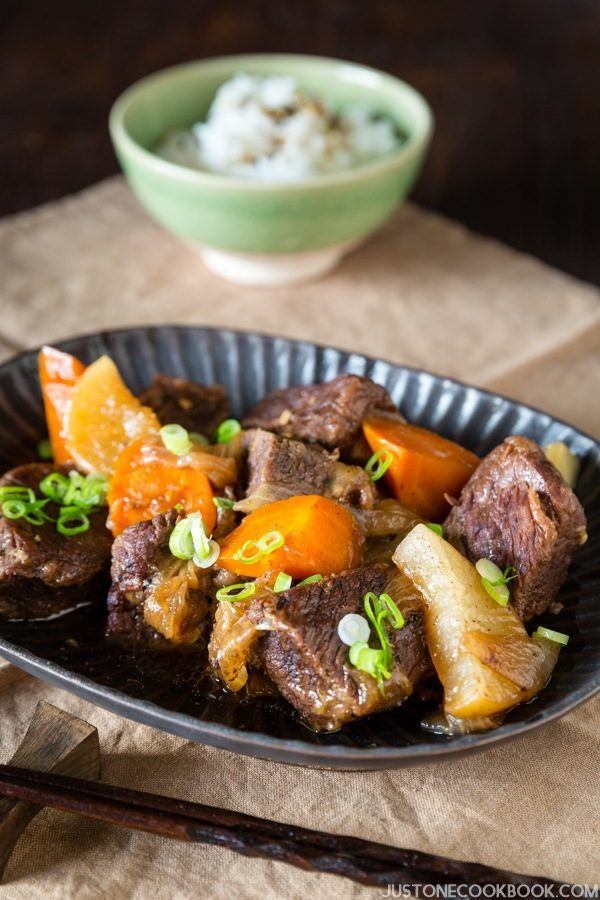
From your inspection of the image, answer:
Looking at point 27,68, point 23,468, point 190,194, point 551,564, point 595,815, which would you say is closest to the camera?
point 595,815

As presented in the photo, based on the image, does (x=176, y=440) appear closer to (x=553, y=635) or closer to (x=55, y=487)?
(x=55, y=487)

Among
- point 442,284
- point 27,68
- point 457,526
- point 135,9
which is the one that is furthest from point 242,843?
point 135,9

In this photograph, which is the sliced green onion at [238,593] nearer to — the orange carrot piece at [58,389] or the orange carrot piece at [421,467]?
the orange carrot piece at [421,467]

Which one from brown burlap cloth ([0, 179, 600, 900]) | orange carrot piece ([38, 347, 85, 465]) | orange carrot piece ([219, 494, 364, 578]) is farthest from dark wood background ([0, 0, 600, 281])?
orange carrot piece ([219, 494, 364, 578])

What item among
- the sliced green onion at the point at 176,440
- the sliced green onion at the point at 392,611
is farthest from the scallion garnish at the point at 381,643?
the sliced green onion at the point at 176,440

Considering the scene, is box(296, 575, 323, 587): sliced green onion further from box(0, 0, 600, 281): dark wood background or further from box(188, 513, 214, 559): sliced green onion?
box(0, 0, 600, 281): dark wood background

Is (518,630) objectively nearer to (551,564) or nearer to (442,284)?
(551,564)
